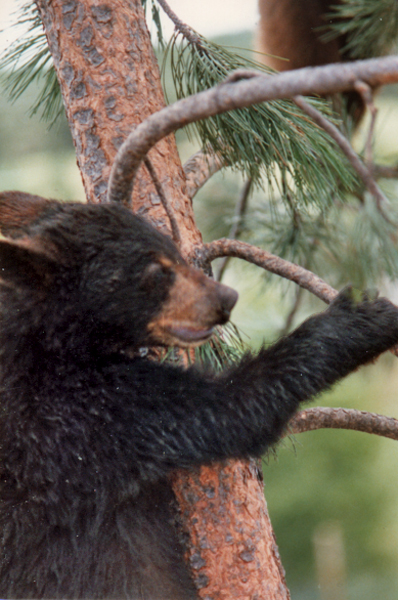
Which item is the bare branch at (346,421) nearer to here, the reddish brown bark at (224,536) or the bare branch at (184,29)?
the reddish brown bark at (224,536)

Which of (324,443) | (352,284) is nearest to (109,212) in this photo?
(352,284)

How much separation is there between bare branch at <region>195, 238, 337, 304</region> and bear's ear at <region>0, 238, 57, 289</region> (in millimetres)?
363

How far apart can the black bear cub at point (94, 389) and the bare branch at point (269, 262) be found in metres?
0.15

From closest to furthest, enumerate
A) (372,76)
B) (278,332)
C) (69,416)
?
(372,76) < (69,416) < (278,332)

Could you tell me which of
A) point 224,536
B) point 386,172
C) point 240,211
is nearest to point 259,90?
point 224,536

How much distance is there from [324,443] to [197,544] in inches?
100.0

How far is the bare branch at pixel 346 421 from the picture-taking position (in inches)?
52.3

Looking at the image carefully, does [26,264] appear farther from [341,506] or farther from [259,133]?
[341,506]

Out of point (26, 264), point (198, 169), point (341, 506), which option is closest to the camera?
point (26, 264)

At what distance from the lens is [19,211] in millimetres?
1164

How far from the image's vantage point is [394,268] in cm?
121

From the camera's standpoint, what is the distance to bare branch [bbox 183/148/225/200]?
161 centimetres

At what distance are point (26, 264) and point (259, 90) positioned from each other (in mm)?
613

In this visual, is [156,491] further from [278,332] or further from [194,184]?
[278,332]
